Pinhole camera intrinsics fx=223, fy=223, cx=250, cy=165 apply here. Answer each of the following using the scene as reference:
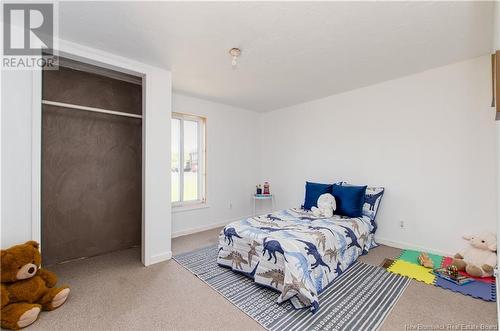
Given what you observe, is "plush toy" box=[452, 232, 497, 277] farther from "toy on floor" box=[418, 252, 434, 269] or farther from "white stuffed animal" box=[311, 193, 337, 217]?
"white stuffed animal" box=[311, 193, 337, 217]

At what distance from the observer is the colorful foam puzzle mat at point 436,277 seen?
2.07 meters

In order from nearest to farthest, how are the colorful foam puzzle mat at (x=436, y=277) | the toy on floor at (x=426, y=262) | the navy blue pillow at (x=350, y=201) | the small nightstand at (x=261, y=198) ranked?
the colorful foam puzzle mat at (x=436, y=277) < the toy on floor at (x=426, y=262) < the navy blue pillow at (x=350, y=201) < the small nightstand at (x=261, y=198)

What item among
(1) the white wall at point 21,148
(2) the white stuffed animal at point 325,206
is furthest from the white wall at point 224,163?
(2) the white stuffed animal at point 325,206

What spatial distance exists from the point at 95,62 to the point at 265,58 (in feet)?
6.17

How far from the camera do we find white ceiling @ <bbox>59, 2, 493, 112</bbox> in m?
1.79

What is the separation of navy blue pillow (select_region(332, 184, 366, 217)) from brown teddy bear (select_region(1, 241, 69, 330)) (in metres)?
3.23

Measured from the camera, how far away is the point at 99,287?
2.21 m

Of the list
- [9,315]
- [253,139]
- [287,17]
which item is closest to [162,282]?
[9,315]

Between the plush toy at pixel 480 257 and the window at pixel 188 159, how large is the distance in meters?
3.73

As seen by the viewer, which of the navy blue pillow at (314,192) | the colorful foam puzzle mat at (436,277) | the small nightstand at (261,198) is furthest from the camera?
the small nightstand at (261,198)

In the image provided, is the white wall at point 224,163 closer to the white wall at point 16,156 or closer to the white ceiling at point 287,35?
the white ceiling at point 287,35

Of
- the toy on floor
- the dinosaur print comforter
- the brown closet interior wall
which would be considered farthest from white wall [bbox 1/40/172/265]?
the toy on floor

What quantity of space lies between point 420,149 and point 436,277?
1.60m

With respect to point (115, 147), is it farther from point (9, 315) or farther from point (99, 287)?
point (9, 315)
